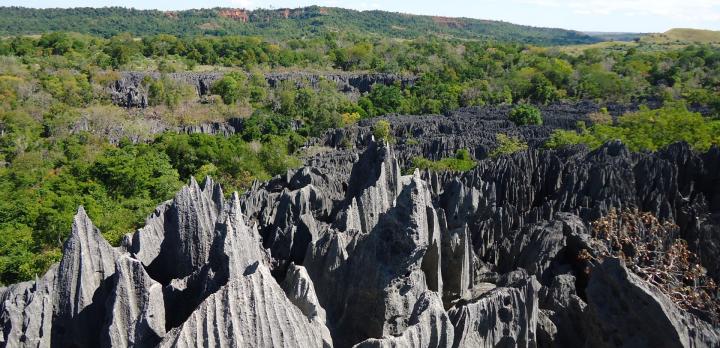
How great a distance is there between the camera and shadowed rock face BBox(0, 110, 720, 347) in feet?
27.0

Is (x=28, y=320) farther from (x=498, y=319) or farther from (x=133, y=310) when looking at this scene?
(x=498, y=319)

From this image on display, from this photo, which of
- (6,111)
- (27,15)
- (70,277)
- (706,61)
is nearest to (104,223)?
(70,277)

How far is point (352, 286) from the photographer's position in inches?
415

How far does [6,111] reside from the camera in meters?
49.1

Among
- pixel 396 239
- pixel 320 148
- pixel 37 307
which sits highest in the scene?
pixel 396 239

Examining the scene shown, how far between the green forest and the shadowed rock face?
34.5 ft

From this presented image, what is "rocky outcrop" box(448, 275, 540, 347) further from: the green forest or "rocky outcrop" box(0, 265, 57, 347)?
the green forest

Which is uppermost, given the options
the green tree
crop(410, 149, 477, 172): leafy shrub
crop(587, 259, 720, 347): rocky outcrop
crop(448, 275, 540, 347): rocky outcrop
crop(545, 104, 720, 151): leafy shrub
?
crop(587, 259, 720, 347): rocky outcrop

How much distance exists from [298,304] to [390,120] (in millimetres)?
48817

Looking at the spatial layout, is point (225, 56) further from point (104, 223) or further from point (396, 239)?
point (396, 239)

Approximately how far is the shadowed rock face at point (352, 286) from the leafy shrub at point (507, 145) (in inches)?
838

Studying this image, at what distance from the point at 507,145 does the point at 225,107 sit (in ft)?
112

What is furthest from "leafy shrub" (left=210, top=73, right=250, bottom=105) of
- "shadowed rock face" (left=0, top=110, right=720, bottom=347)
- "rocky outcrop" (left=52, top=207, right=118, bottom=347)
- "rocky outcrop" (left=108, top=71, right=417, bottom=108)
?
"rocky outcrop" (left=52, top=207, right=118, bottom=347)

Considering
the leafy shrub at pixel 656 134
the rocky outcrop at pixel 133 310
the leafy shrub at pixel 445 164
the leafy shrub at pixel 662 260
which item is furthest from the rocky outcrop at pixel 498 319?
the leafy shrub at pixel 656 134
